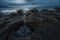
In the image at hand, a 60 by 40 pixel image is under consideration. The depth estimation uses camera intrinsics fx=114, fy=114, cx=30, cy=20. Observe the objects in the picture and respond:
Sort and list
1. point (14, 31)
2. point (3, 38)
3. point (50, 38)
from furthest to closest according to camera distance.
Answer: point (14, 31) < point (3, 38) < point (50, 38)

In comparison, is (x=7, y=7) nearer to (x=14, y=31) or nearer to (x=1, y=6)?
(x=1, y=6)

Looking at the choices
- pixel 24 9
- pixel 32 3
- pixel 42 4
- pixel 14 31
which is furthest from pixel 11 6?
pixel 14 31

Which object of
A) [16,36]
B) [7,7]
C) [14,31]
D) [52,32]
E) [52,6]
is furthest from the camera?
[7,7]

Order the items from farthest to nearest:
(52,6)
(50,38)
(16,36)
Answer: (52,6)
(16,36)
(50,38)

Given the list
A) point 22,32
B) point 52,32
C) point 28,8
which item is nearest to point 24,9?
point 28,8

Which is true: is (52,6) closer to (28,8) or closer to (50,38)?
(28,8)

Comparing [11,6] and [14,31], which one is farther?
[11,6]

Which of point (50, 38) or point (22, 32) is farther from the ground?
point (50, 38)

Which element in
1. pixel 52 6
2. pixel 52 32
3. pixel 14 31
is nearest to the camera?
pixel 52 32

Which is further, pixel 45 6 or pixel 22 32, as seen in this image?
pixel 45 6
